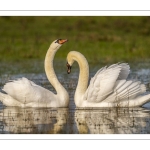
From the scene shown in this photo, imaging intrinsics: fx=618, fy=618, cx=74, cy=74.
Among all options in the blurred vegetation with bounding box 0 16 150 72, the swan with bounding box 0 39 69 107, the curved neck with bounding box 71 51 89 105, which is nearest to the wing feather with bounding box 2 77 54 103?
the swan with bounding box 0 39 69 107

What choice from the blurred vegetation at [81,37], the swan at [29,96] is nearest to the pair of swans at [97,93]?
the swan at [29,96]

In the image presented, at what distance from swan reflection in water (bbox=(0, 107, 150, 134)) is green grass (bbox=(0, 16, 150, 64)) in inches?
454

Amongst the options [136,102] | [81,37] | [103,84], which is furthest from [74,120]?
[81,37]

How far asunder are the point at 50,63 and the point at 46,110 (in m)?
1.66

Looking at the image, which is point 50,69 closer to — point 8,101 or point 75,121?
point 8,101

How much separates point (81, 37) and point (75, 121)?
65.4 ft

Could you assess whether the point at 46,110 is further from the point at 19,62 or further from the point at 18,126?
the point at 19,62

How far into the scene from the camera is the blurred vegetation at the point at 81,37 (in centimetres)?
2925

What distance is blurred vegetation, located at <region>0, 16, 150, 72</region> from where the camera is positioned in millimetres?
29245

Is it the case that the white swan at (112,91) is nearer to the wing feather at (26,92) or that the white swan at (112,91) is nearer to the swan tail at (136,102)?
the swan tail at (136,102)

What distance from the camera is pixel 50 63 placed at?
54.4ft

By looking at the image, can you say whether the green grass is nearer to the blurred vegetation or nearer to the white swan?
the blurred vegetation

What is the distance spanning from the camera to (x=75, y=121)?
45.8ft
